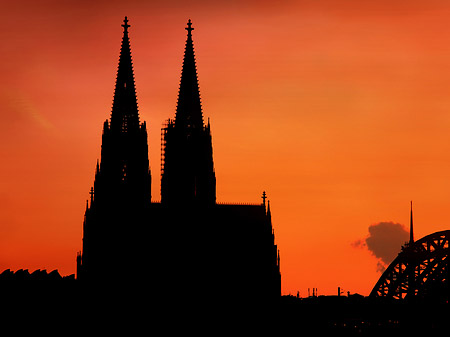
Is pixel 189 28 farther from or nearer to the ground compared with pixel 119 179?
farther from the ground

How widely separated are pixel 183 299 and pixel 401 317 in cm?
2586

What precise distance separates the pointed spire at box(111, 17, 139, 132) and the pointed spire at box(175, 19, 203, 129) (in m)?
4.31

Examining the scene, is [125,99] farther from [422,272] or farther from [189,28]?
[422,272]

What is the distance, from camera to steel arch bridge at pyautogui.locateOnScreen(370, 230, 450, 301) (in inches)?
5477

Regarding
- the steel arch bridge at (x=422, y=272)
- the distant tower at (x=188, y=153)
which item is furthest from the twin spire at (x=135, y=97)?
the steel arch bridge at (x=422, y=272)

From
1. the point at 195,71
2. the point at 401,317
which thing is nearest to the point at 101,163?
the point at 195,71

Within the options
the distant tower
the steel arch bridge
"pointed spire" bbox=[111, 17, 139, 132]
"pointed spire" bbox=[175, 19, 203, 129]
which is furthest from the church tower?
the steel arch bridge

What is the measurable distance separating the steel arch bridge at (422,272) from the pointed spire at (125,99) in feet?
136

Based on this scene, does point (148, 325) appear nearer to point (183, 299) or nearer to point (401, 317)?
point (183, 299)

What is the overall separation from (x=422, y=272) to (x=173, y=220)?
131 feet

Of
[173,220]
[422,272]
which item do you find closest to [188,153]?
[173,220]

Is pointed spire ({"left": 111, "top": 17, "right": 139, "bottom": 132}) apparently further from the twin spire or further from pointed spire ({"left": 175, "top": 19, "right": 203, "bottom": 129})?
pointed spire ({"left": 175, "top": 19, "right": 203, "bottom": 129})

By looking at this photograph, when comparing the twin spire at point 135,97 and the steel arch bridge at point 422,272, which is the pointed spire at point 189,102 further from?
the steel arch bridge at point 422,272

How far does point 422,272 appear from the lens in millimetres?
145375
